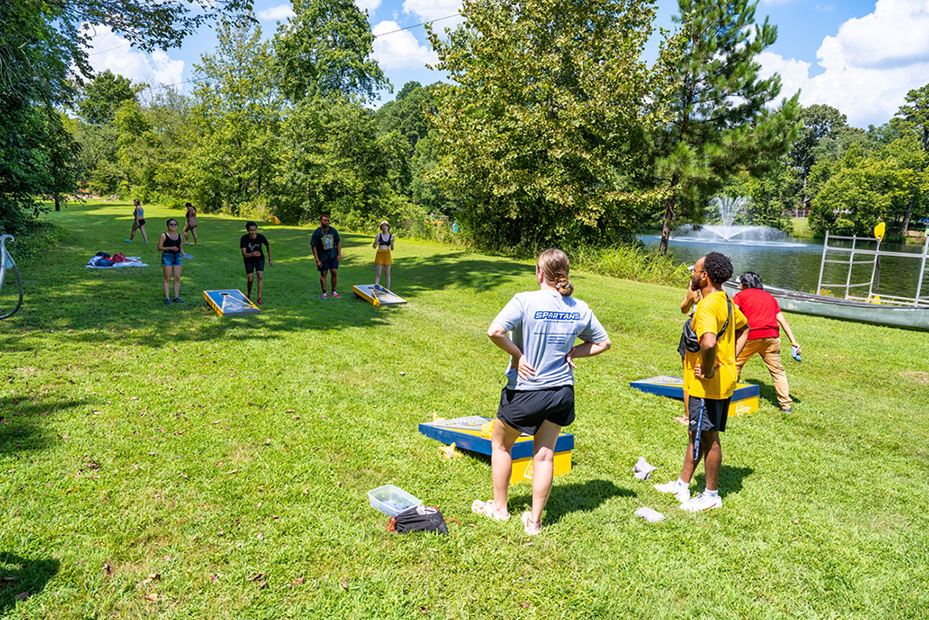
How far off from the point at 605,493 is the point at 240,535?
10.8 ft

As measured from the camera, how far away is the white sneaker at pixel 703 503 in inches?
195

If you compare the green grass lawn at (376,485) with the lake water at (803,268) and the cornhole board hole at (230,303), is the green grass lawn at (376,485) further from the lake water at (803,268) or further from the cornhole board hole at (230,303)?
the lake water at (803,268)

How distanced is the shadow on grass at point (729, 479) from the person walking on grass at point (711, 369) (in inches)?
17.1

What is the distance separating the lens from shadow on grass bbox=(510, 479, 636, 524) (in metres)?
4.82

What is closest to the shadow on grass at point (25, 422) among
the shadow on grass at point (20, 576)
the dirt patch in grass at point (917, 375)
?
the shadow on grass at point (20, 576)

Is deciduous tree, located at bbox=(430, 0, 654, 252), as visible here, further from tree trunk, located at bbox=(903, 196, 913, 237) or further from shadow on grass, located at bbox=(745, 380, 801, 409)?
tree trunk, located at bbox=(903, 196, 913, 237)

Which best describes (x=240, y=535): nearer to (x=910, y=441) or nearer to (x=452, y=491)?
(x=452, y=491)

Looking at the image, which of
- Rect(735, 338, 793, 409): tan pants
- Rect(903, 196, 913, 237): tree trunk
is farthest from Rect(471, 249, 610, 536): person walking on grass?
Rect(903, 196, 913, 237): tree trunk

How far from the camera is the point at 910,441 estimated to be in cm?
714

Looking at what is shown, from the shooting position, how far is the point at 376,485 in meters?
5.19

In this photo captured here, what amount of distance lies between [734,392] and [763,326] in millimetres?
1127

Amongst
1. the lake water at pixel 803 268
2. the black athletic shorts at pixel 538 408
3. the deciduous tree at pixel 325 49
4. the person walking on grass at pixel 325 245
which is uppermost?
the deciduous tree at pixel 325 49

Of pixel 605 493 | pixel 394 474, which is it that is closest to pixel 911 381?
pixel 605 493

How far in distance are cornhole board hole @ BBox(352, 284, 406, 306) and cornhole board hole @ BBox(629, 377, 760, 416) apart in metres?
7.43
